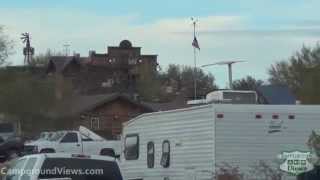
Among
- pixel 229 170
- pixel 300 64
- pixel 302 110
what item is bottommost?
pixel 229 170

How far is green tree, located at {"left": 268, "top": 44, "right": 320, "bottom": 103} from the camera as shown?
59794mm

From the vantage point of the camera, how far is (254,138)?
59.0 feet

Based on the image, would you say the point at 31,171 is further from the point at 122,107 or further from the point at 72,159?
the point at 122,107

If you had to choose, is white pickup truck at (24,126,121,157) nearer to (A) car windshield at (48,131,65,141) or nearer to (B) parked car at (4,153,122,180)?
Result: (A) car windshield at (48,131,65,141)

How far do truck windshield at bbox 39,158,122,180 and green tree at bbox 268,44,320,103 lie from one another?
44235 mm

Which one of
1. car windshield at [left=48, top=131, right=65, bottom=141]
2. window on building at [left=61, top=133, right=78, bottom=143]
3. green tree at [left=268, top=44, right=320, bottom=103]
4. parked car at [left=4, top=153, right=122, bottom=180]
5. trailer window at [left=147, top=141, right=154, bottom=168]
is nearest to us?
parked car at [left=4, top=153, right=122, bottom=180]

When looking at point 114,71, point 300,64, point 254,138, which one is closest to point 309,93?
point 300,64

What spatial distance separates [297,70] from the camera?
65875mm

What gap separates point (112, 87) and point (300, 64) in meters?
41.2

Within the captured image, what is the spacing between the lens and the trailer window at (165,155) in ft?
64.5

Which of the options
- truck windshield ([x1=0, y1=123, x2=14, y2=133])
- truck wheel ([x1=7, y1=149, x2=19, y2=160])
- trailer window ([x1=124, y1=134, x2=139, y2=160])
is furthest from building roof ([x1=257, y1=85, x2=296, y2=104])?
truck windshield ([x1=0, y1=123, x2=14, y2=133])

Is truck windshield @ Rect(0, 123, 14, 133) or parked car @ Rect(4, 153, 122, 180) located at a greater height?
truck windshield @ Rect(0, 123, 14, 133)

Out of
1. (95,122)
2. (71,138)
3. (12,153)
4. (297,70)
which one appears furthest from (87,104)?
(71,138)

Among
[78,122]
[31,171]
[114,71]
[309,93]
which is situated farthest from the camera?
[114,71]
